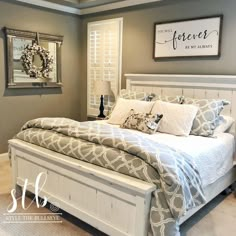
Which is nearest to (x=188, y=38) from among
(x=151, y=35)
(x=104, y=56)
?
(x=151, y=35)

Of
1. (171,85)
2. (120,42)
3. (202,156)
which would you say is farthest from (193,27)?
(202,156)

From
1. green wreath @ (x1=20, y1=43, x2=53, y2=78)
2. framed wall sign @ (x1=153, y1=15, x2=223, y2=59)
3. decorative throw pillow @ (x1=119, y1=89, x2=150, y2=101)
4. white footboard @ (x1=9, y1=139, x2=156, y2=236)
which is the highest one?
framed wall sign @ (x1=153, y1=15, x2=223, y2=59)

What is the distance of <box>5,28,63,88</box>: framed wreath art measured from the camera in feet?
13.2

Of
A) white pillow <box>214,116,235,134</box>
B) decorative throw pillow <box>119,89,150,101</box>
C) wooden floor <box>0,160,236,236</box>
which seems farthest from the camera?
decorative throw pillow <box>119,89,150,101</box>

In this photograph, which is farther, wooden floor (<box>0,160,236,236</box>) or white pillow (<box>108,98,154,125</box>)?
white pillow (<box>108,98,154,125</box>)

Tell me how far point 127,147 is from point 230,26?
2249 millimetres

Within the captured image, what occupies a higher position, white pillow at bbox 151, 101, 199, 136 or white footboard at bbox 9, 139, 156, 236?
white pillow at bbox 151, 101, 199, 136

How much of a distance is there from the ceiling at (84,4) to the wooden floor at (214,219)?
9.33ft

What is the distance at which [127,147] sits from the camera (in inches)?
82.5

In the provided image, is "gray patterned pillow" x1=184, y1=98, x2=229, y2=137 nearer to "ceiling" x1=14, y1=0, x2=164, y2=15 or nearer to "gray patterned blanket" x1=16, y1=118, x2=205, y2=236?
"gray patterned blanket" x1=16, y1=118, x2=205, y2=236

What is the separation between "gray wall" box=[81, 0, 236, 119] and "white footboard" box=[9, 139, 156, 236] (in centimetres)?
220

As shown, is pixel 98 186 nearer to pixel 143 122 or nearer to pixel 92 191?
pixel 92 191

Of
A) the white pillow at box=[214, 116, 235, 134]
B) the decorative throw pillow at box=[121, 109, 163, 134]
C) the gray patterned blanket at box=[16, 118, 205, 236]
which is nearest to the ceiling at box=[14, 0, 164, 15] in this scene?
the decorative throw pillow at box=[121, 109, 163, 134]

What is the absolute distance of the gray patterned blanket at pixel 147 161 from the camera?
180 centimetres
